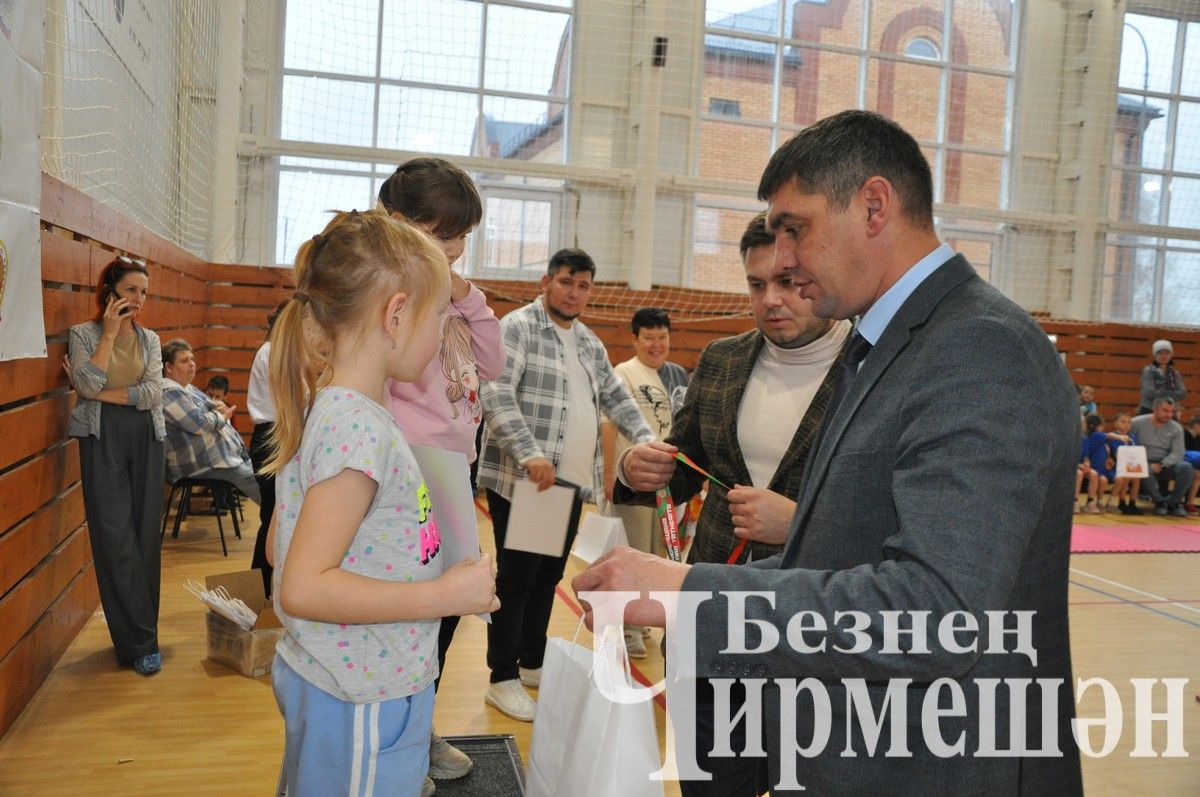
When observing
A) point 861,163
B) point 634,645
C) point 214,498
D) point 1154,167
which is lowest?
point 634,645

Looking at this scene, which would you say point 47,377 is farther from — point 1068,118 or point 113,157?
point 1068,118

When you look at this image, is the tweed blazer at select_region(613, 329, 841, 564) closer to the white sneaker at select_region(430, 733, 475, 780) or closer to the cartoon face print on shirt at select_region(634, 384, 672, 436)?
the white sneaker at select_region(430, 733, 475, 780)

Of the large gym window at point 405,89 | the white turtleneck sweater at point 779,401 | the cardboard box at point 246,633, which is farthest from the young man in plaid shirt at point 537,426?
the large gym window at point 405,89

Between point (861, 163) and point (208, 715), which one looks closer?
point (861, 163)

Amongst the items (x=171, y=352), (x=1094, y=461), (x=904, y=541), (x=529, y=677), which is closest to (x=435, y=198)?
(x=904, y=541)

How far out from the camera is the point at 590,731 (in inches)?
63.4

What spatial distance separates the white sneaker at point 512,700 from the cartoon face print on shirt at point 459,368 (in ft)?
5.17

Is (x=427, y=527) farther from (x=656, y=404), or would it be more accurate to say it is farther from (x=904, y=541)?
(x=656, y=404)

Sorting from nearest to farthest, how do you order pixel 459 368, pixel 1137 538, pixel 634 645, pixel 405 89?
1. pixel 459 368
2. pixel 634 645
3. pixel 1137 538
4. pixel 405 89

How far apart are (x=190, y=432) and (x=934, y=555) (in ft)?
18.9

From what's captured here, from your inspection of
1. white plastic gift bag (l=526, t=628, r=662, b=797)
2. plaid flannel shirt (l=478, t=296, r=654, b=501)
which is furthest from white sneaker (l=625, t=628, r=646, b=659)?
white plastic gift bag (l=526, t=628, r=662, b=797)

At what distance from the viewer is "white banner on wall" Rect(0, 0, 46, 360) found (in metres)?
2.46

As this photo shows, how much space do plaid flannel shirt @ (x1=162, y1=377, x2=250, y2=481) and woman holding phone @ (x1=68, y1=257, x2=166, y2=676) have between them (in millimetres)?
1875

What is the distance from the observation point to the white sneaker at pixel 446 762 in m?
3.06
